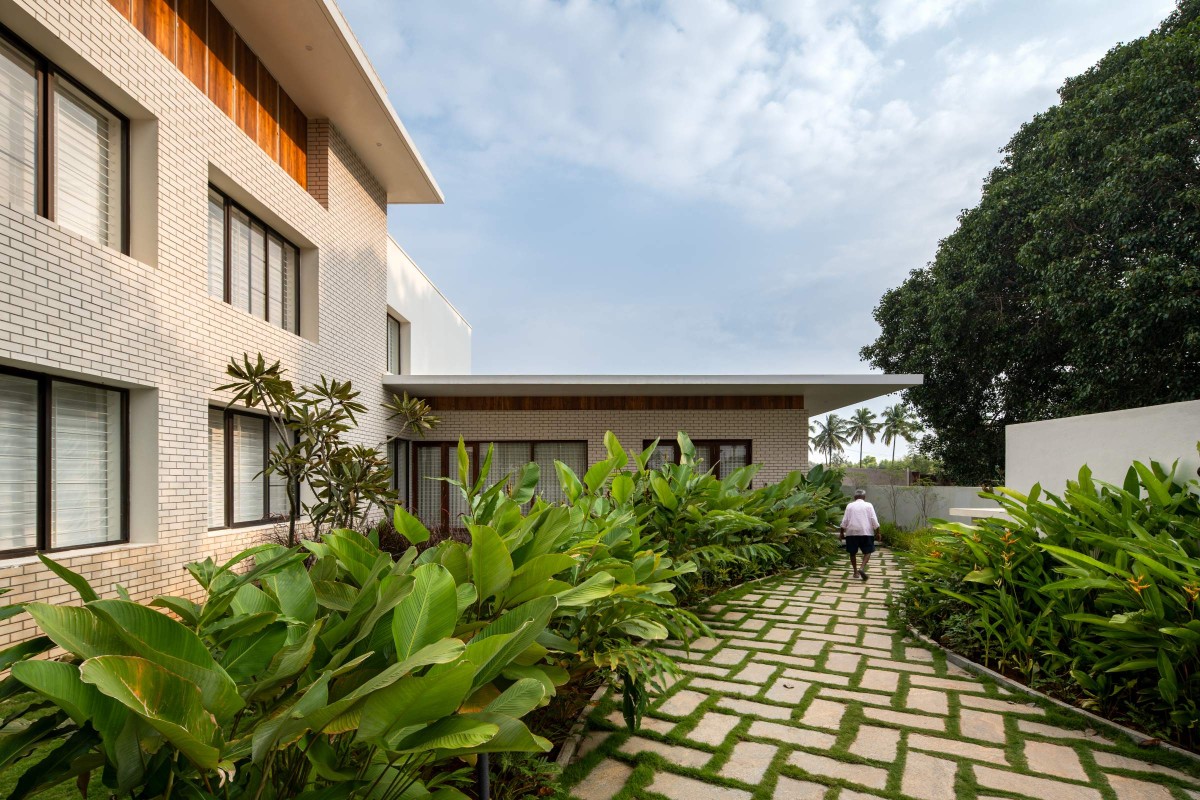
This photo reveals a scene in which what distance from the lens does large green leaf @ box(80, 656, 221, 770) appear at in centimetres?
91

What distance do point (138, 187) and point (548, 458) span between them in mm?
8857

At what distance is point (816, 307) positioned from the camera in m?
28.8

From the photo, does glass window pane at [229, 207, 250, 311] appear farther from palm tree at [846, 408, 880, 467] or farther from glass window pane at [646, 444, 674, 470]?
palm tree at [846, 408, 880, 467]

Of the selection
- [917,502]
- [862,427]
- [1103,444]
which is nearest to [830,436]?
[862,427]

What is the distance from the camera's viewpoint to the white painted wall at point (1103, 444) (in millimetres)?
4695

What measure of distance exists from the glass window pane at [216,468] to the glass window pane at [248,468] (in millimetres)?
225

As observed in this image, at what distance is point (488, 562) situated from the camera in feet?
6.70

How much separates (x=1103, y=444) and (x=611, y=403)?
9.23m

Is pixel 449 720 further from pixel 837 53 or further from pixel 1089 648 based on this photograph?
pixel 837 53

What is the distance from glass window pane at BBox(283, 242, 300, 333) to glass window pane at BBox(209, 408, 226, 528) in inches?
88.4

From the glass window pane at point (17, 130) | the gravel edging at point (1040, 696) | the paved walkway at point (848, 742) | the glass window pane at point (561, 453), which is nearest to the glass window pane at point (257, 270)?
the glass window pane at point (17, 130)

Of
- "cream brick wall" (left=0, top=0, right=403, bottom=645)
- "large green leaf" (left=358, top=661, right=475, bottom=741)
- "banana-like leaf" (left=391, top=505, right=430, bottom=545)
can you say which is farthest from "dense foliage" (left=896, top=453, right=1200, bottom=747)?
"cream brick wall" (left=0, top=0, right=403, bottom=645)

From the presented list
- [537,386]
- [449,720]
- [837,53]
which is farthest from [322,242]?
[449,720]

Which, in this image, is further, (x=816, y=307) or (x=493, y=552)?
(x=816, y=307)
